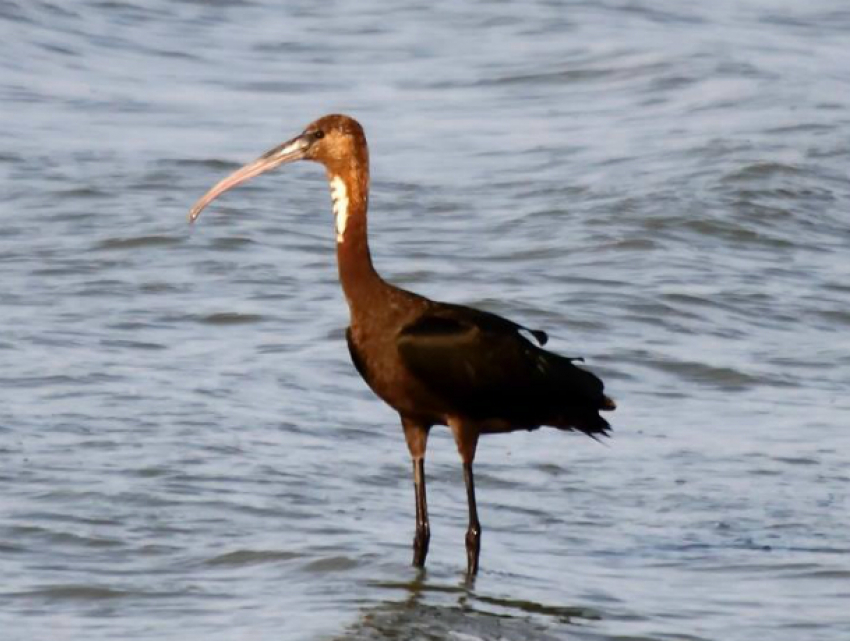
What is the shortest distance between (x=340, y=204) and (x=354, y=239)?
192 millimetres

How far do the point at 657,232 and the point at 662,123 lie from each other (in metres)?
3.51

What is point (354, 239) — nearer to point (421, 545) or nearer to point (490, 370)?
point (490, 370)

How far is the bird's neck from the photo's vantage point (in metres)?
8.29

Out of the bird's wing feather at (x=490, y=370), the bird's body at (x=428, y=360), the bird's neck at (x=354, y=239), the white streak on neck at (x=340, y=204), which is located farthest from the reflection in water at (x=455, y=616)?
the white streak on neck at (x=340, y=204)

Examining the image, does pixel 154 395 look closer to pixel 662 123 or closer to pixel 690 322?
pixel 690 322

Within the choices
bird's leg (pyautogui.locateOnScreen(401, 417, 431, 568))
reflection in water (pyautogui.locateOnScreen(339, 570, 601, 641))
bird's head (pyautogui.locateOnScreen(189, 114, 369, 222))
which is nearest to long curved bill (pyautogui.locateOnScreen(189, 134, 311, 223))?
bird's head (pyautogui.locateOnScreen(189, 114, 369, 222))

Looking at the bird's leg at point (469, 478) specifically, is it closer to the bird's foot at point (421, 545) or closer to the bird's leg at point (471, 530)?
the bird's leg at point (471, 530)

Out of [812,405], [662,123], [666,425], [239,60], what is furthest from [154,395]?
[239,60]

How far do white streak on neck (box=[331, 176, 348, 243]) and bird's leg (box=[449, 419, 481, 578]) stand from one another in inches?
32.1

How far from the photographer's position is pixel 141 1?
2228cm

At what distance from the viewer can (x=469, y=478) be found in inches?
333

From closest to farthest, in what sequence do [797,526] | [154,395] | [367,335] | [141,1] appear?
[367,335] → [797,526] → [154,395] → [141,1]

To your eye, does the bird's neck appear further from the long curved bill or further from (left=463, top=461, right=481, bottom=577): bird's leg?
(left=463, top=461, right=481, bottom=577): bird's leg

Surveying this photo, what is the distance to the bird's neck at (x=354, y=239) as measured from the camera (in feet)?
27.2
